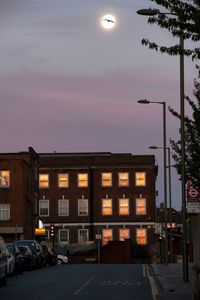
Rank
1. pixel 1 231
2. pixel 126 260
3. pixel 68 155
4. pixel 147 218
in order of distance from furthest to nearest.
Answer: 1. pixel 68 155
2. pixel 147 218
3. pixel 126 260
4. pixel 1 231

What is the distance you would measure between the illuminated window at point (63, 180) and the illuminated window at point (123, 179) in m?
6.73

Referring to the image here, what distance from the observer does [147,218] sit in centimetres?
9312

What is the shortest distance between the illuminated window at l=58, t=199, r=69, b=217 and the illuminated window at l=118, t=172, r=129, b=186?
7203mm

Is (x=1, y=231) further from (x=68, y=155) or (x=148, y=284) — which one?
(x=148, y=284)

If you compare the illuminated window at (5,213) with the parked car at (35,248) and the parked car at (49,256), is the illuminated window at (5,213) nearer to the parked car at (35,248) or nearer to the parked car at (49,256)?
the parked car at (49,256)

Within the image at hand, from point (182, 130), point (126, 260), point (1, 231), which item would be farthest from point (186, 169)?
point (126, 260)

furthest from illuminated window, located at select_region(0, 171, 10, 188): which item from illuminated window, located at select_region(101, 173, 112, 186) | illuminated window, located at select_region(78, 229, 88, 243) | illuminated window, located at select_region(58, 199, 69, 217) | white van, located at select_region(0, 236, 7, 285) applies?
white van, located at select_region(0, 236, 7, 285)

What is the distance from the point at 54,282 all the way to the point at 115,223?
63.4m

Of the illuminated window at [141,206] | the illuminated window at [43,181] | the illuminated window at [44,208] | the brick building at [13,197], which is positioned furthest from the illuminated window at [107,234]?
the brick building at [13,197]

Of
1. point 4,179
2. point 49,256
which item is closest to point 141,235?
point 4,179

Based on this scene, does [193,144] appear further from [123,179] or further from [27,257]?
[123,179]

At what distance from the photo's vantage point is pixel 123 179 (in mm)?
94812

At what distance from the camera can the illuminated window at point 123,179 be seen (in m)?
94.6

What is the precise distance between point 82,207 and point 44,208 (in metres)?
4.87
